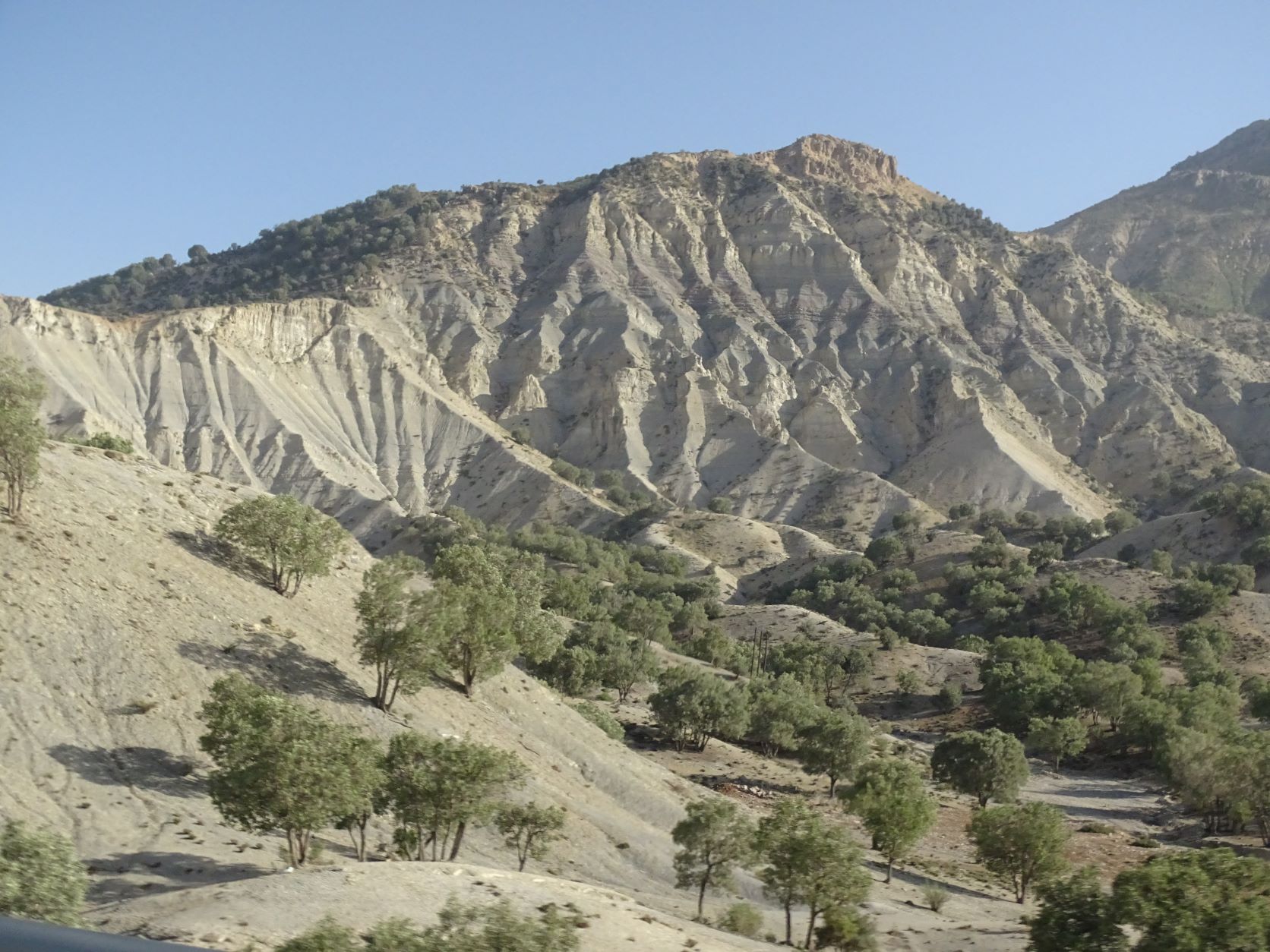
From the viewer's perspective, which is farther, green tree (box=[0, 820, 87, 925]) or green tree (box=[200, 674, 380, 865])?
green tree (box=[200, 674, 380, 865])

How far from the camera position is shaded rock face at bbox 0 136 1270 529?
125 m

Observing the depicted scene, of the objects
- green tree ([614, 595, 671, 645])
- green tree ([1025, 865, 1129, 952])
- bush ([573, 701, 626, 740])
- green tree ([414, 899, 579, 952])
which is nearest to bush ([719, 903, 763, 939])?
green tree ([1025, 865, 1129, 952])

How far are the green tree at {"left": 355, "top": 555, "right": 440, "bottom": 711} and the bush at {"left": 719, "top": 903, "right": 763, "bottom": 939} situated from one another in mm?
13845

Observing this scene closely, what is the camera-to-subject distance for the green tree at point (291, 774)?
83.1 ft

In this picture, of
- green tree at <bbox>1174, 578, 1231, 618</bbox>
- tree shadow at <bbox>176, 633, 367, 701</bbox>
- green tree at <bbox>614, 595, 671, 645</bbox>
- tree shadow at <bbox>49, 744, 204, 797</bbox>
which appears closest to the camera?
tree shadow at <bbox>49, 744, 204, 797</bbox>

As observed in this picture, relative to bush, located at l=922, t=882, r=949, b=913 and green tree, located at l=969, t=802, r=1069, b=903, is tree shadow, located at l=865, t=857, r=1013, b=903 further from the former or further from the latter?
bush, located at l=922, t=882, r=949, b=913

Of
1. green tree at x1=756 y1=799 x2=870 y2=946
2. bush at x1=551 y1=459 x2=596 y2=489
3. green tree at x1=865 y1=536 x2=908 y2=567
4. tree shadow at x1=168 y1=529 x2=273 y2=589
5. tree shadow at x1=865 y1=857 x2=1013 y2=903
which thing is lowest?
tree shadow at x1=865 y1=857 x2=1013 y2=903

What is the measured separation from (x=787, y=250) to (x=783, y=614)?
100 metres

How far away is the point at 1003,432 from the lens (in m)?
145

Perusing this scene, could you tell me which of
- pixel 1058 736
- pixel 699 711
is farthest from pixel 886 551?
pixel 699 711

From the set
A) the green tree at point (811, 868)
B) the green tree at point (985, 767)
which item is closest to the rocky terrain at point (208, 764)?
the green tree at point (811, 868)

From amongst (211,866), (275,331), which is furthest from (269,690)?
(275,331)

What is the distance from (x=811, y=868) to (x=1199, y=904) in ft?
39.1

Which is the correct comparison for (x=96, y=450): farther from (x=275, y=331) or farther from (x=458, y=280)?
(x=458, y=280)
